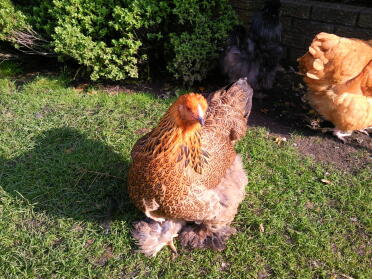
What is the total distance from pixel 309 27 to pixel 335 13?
1.40 ft

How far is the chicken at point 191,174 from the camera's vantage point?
2320 mm

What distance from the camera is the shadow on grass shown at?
10.4ft

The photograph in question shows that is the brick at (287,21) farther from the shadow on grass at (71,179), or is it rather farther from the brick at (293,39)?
the shadow on grass at (71,179)

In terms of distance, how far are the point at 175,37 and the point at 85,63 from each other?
53.4 inches

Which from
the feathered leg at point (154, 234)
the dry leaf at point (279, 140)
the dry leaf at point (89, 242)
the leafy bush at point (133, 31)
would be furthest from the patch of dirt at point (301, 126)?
the dry leaf at point (89, 242)

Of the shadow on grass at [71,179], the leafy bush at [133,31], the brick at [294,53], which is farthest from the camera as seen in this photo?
the brick at [294,53]

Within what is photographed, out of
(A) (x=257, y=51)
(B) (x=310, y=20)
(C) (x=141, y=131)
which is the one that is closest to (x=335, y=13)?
(B) (x=310, y=20)

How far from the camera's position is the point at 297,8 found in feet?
17.0

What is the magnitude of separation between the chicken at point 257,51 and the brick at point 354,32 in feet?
3.67

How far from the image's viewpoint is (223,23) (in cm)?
488

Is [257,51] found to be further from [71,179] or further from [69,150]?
[71,179]

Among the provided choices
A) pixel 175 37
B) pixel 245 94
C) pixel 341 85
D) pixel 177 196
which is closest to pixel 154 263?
pixel 177 196

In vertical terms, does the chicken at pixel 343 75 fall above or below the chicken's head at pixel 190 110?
below

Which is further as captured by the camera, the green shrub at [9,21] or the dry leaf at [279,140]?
the green shrub at [9,21]
